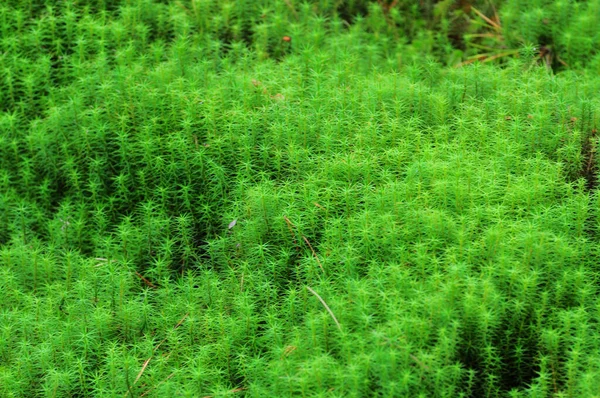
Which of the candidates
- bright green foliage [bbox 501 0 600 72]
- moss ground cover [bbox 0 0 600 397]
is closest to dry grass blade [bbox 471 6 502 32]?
bright green foliage [bbox 501 0 600 72]

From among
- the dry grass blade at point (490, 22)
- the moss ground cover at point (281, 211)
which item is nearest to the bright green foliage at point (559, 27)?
the dry grass blade at point (490, 22)

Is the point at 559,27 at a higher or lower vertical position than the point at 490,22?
higher

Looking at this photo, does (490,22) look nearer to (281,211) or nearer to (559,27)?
(559,27)

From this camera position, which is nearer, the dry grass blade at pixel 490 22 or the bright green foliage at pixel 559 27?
the bright green foliage at pixel 559 27

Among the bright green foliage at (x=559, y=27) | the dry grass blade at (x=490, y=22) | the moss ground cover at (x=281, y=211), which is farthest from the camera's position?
the dry grass blade at (x=490, y=22)

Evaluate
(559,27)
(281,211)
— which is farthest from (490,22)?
(281,211)

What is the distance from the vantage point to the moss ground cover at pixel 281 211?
10.1 feet

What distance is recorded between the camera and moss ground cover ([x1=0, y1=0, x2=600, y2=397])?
10.1 ft

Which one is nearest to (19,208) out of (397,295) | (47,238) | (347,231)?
(47,238)

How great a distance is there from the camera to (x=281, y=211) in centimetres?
371

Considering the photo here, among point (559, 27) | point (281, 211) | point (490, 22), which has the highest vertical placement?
point (559, 27)

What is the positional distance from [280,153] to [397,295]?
1.10m

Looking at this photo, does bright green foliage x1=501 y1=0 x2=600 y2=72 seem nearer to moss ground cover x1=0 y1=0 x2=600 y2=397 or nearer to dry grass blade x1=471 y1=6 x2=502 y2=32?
dry grass blade x1=471 y1=6 x2=502 y2=32

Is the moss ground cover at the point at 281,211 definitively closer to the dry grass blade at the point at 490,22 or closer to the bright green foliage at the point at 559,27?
the bright green foliage at the point at 559,27
